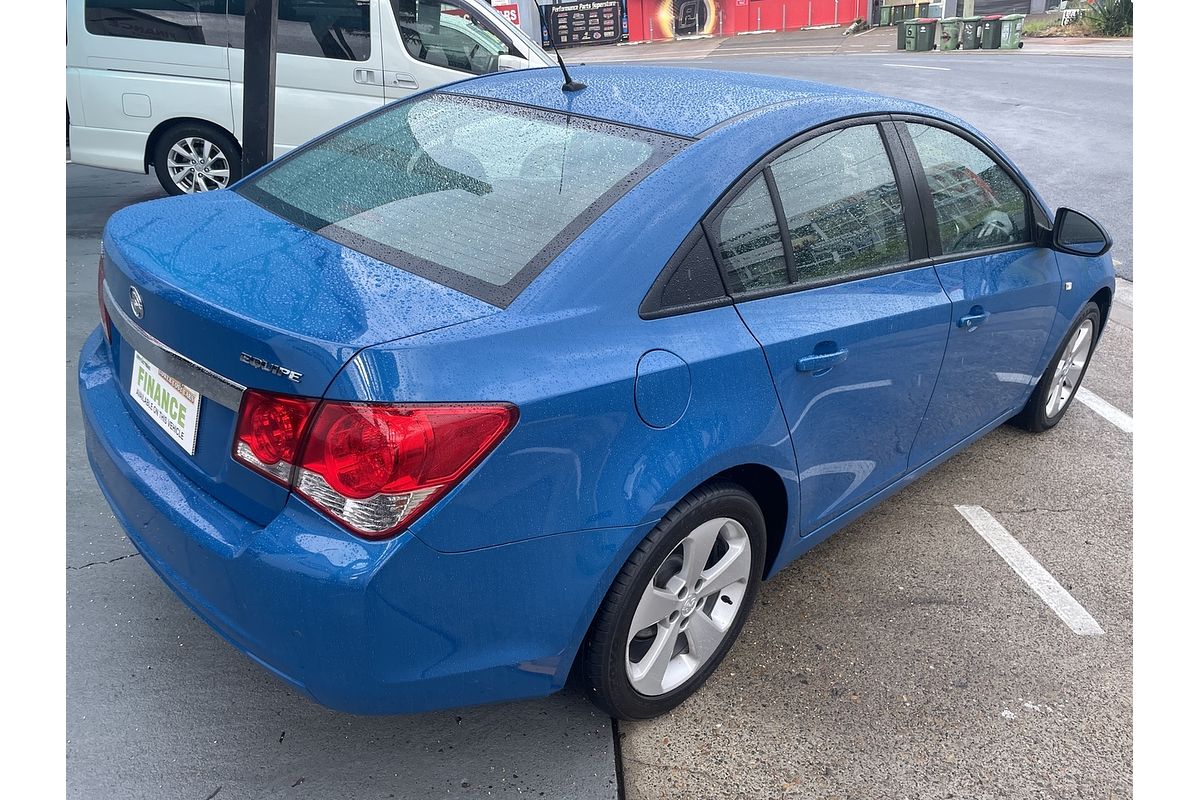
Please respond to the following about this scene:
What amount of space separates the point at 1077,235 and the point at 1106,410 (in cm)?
152

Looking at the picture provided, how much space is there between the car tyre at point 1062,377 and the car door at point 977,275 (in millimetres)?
389

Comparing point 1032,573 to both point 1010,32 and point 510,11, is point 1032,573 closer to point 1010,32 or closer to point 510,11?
point 510,11

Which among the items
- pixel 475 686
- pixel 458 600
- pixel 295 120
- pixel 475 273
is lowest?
pixel 475 686

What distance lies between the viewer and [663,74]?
10.5 feet

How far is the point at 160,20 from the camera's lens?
24.6ft

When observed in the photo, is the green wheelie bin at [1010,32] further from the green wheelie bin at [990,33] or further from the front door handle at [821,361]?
the front door handle at [821,361]

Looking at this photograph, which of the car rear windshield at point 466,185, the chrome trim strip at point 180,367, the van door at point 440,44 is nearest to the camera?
the chrome trim strip at point 180,367

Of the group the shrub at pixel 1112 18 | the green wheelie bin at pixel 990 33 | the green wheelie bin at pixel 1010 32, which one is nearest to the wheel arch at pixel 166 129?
the green wheelie bin at pixel 1010 32

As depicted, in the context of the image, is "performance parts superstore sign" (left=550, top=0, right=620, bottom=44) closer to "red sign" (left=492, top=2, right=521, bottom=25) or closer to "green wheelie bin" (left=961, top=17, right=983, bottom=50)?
"green wheelie bin" (left=961, top=17, right=983, bottom=50)

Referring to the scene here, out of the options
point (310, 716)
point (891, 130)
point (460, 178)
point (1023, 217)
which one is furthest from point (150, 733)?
point (1023, 217)

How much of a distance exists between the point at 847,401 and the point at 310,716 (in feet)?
5.59

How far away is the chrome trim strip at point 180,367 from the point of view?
2.04 meters
